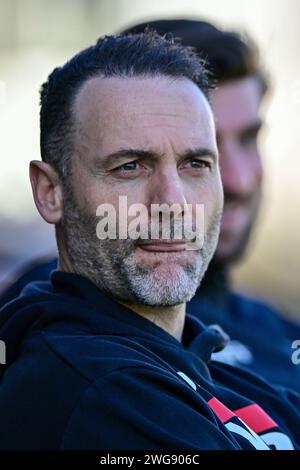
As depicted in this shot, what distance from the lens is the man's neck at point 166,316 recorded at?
84.0 inches

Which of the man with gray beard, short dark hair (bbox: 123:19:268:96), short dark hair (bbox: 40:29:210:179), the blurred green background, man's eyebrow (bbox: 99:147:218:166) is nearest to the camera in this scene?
the man with gray beard

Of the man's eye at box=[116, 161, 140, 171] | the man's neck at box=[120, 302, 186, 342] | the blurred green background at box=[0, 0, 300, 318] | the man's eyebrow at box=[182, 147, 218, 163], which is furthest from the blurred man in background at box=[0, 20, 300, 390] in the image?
the blurred green background at box=[0, 0, 300, 318]

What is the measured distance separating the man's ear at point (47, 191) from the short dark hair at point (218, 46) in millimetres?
1352

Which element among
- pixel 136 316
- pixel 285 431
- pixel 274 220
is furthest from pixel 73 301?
pixel 274 220

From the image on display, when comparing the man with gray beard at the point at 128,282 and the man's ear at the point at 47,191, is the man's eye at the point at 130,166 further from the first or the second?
the man's ear at the point at 47,191

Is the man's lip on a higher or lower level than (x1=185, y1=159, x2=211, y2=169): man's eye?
lower

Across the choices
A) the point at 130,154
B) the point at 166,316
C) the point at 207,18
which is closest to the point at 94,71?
the point at 130,154

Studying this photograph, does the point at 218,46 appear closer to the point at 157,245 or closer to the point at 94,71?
the point at 94,71

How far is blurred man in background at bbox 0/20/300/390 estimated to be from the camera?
364 cm

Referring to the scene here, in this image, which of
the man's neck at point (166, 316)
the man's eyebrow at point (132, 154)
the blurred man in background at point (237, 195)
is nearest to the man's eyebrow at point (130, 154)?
the man's eyebrow at point (132, 154)

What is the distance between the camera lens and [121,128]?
2.09 meters

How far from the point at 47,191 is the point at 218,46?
1730 mm

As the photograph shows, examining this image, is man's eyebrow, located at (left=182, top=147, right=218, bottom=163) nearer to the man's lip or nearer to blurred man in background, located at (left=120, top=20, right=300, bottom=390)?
the man's lip
